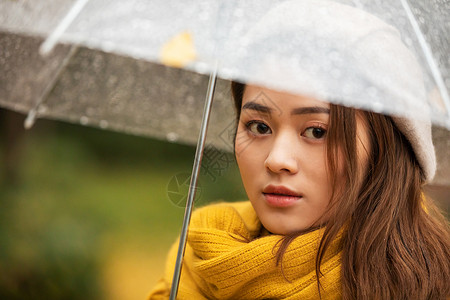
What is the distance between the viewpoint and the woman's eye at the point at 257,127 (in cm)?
144

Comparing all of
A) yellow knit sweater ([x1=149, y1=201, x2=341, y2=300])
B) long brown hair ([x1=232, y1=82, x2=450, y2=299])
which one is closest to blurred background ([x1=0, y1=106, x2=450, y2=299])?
yellow knit sweater ([x1=149, y1=201, x2=341, y2=300])

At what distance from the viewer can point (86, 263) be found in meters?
4.19

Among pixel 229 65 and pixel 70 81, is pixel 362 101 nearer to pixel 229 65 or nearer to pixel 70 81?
pixel 229 65

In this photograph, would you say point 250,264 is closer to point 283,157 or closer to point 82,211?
point 283,157

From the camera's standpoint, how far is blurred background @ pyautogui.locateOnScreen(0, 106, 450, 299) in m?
4.13

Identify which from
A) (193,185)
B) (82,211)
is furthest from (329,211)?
(82,211)

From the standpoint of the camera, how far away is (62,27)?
121 cm

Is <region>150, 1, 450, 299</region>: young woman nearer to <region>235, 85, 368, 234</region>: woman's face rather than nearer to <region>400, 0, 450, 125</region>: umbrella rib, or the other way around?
<region>235, 85, 368, 234</region>: woman's face

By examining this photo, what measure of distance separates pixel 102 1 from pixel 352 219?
0.79 m

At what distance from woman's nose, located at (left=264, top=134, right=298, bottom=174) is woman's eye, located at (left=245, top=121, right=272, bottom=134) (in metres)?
0.06

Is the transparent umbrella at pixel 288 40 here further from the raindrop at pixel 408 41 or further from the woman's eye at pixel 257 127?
the woman's eye at pixel 257 127

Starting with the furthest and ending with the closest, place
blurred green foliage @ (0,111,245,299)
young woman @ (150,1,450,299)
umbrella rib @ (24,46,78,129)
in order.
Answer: blurred green foliage @ (0,111,245,299), umbrella rib @ (24,46,78,129), young woman @ (150,1,450,299)

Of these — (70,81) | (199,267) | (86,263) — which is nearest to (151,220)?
(86,263)

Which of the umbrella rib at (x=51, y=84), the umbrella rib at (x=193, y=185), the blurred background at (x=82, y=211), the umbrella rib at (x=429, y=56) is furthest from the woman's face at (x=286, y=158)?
the blurred background at (x=82, y=211)
